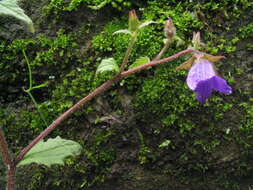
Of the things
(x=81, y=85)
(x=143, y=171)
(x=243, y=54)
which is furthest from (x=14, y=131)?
(x=243, y=54)

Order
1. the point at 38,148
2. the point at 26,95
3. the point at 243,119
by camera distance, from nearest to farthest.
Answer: the point at 38,148 → the point at 243,119 → the point at 26,95

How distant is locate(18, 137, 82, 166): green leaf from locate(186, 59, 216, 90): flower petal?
645 millimetres

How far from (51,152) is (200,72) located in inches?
31.9

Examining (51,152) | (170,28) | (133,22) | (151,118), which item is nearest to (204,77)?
(170,28)

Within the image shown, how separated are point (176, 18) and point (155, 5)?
0.16 metres

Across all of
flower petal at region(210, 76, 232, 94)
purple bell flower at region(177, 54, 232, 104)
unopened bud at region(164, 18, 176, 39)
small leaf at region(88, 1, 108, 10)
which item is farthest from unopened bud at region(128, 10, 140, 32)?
small leaf at region(88, 1, 108, 10)

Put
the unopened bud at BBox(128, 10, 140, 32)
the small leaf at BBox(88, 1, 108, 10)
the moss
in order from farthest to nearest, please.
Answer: the small leaf at BBox(88, 1, 108, 10)
the moss
the unopened bud at BBox(128, 10, 140, 32)

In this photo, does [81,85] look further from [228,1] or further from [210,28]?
[228,1]

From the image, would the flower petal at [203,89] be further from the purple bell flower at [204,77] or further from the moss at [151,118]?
the moss at [151,118]

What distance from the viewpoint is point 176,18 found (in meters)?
1.86

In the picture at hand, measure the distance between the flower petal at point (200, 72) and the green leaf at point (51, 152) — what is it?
64 centimetres

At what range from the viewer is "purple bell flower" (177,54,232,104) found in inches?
53.5

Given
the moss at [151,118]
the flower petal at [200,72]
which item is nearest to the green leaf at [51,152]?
the moss at [151,118]

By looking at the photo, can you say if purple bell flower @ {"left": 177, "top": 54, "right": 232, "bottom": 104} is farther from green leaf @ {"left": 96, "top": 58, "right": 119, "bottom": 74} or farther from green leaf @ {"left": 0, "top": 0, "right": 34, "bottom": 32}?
green leaf @ {"left": 0, "top": 0, "right": 34, "bottom": 32}
